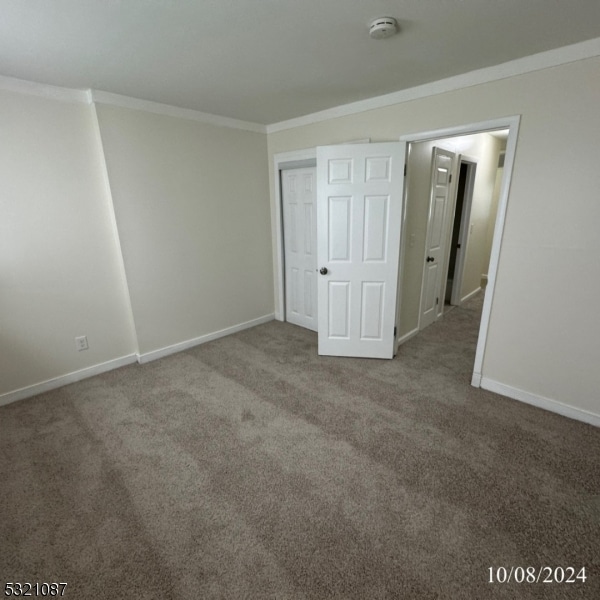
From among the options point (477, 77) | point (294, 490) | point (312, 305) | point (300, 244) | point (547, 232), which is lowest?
point (294, 490)

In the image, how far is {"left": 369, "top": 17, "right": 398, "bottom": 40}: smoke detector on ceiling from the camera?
1.66 m

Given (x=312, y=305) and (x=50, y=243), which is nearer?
(x=50, y=243)

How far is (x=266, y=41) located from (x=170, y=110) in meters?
1.56

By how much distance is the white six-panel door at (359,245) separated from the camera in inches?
113

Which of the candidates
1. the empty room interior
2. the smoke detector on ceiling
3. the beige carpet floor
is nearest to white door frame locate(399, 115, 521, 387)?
the empty room interior

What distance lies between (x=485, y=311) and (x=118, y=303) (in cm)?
333

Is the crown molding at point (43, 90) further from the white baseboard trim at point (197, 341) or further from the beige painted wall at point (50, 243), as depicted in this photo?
the white baseboard trim at point (197, 341)

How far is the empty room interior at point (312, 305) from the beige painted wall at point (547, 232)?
0.05 ft

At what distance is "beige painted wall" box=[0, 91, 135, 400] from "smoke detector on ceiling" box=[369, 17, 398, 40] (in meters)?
2.36

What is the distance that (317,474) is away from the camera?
1.90 meters

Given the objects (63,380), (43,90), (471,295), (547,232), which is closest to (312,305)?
(547,232)

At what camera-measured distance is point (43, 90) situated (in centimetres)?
244

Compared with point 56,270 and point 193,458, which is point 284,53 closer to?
point 56,270

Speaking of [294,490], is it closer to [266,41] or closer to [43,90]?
[266,41]
